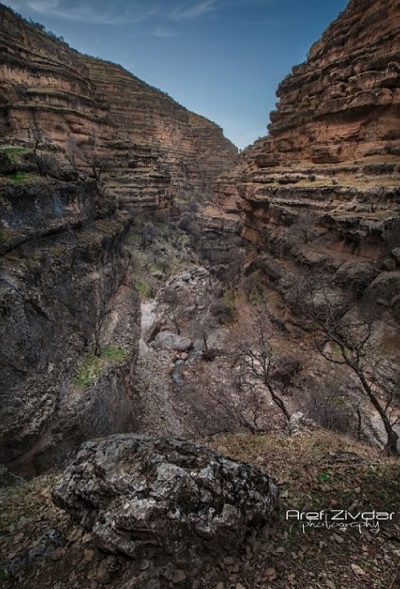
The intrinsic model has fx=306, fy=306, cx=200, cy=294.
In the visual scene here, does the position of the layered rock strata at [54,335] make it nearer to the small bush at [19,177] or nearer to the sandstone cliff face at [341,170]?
the small bush at [19,177]

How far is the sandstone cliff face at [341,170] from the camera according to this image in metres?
15.8

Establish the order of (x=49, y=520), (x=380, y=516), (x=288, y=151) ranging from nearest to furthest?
1. (x=380, y=516)
2. (x=49, y=520)
3. (x=288, y=151)

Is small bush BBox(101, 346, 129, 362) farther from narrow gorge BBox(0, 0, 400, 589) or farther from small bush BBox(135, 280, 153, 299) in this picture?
small bush BBox(135, 280, 153, 299)

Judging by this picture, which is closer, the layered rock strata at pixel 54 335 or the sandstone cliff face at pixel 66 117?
the layered rock strata at pixel 54 335

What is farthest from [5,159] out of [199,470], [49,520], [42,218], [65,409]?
[199,470]

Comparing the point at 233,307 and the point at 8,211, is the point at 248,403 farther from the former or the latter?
the point at 8,211

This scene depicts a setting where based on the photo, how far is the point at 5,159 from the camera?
40.3ft

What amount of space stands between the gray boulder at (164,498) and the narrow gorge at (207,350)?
1.0 inches

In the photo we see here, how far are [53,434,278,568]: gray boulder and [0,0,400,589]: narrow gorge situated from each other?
3 centimetres

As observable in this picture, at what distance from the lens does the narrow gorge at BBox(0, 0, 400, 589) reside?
3965mm

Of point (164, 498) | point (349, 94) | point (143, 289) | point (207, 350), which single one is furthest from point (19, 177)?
point (349, 94)

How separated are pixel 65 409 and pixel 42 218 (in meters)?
8.02

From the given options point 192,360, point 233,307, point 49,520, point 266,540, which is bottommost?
point 192,360

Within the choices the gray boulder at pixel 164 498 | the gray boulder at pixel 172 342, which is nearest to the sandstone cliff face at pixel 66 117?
the gray boulder at pixel 172 342
